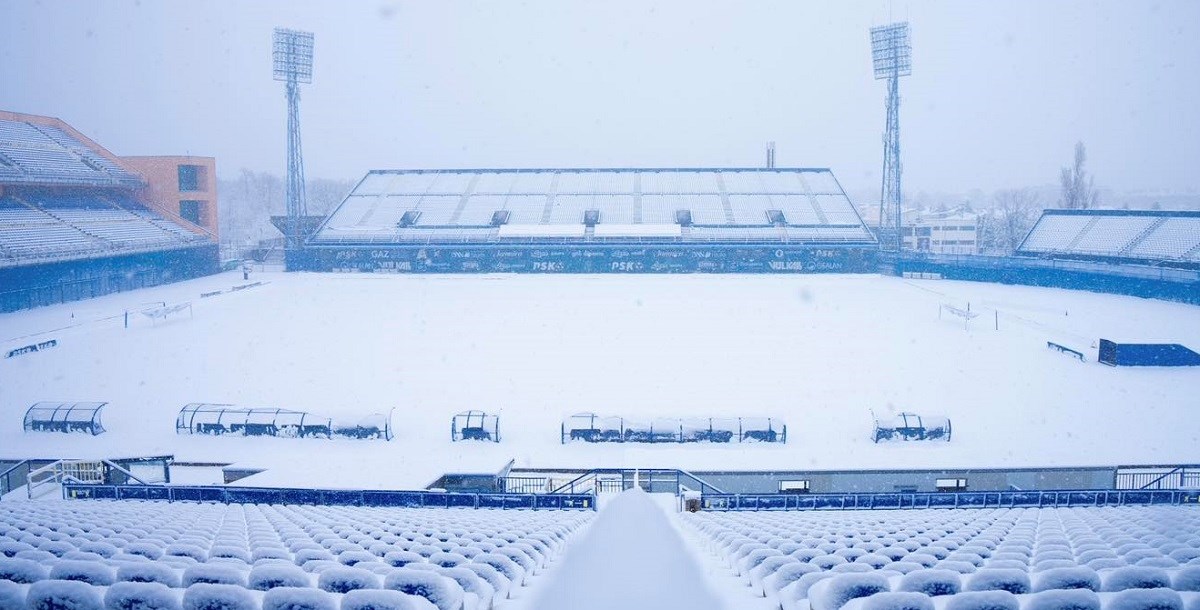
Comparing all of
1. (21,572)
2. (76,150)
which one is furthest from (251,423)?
(76,150)

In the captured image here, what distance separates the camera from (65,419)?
14.7m

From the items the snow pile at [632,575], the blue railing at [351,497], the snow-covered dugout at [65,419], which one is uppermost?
→ the snow pile at [632,575]

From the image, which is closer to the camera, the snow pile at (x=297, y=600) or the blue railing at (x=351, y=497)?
the snow pile at (x=297, y=600)

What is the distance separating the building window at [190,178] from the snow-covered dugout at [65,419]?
104 ft

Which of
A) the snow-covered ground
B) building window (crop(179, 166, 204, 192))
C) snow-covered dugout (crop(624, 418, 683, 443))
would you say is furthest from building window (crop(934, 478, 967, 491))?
building window (crop(179, 166, 204, 192))

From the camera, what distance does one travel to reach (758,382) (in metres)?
18.1

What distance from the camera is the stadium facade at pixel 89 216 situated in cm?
3025

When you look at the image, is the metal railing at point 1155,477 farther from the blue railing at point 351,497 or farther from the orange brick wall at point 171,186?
the orange brick wall at point 171,186

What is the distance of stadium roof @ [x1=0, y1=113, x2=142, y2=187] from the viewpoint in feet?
114

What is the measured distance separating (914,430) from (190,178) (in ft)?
142

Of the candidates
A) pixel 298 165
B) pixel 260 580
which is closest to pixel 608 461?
pixel 260 580

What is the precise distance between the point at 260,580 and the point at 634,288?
32.5 meters

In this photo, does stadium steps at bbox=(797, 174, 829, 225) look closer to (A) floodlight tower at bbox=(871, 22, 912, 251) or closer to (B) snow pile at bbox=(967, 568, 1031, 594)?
(A) floodlight tower at bbox=(871, 22, 912, 251)

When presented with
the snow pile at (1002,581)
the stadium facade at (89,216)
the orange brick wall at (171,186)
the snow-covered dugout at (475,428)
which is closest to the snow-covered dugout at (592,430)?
the snow-covered dugout at (475,428)
